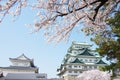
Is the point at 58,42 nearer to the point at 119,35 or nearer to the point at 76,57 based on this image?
the point at 119,35

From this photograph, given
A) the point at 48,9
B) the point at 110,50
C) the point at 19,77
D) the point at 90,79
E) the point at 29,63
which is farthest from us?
the point at 29,63

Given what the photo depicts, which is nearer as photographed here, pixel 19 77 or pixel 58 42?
pixel 58 42

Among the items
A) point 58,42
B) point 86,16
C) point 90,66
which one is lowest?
point 90,66

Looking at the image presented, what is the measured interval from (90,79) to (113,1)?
2260cm

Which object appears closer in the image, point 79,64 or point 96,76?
point 96,76

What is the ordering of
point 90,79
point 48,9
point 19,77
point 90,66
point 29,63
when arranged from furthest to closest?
point 90,66 < point 29,63 < point 90,79 < point 19,77 < point 48,9

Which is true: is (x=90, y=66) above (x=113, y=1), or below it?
below

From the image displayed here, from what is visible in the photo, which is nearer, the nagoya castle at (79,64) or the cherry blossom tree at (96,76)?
the cherry blossom tree at (96,76)

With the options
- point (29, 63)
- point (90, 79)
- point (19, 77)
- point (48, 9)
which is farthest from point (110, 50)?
point (29, 63)

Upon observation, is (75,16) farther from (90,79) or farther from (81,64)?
(81,64)

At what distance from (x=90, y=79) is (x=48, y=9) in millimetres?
22977

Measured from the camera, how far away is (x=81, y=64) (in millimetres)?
48062

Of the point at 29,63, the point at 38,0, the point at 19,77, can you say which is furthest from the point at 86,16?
the point at 29,63

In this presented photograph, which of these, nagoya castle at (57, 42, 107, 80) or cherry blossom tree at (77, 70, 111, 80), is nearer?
cherry blossom tree at (77, 70, 111, 80)
